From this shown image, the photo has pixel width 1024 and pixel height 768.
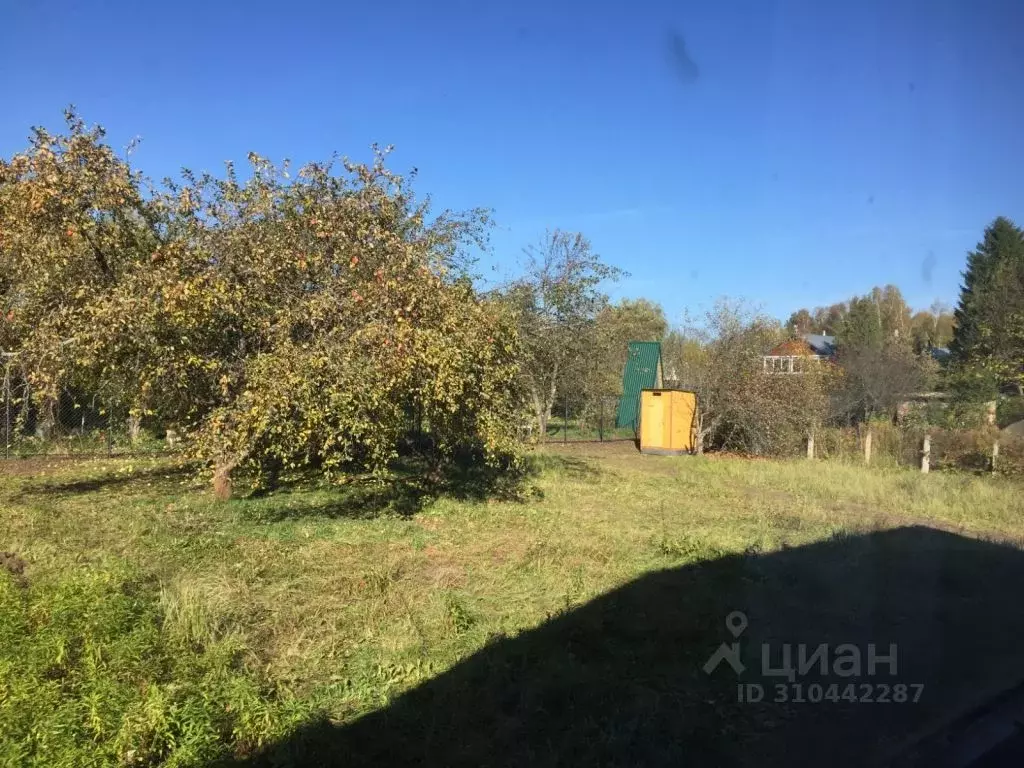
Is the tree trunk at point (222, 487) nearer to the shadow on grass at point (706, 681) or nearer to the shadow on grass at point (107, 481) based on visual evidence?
the shadow on grass at point (107, 481)

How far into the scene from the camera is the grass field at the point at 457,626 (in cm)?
365

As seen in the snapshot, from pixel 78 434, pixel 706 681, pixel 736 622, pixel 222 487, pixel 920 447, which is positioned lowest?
pixel 706 681

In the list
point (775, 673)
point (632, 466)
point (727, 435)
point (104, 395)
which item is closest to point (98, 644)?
point (775, 673)

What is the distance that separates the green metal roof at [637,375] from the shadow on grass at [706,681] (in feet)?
63.3

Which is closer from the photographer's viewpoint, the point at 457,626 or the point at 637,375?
the point at 457,626

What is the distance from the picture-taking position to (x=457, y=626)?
5.20 m

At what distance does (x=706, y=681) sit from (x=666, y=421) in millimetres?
15593

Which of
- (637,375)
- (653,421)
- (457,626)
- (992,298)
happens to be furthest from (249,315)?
(992,298)

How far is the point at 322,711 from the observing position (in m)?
3.93

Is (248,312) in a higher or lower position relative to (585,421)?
higher


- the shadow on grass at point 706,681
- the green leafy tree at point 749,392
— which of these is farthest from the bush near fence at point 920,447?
the shadow on grass at point 706,681

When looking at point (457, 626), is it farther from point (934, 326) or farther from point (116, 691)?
point (934, 326)

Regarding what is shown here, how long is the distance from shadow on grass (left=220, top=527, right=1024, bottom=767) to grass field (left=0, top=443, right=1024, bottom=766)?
2 cm

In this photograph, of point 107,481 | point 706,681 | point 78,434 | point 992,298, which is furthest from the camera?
point 992,298
